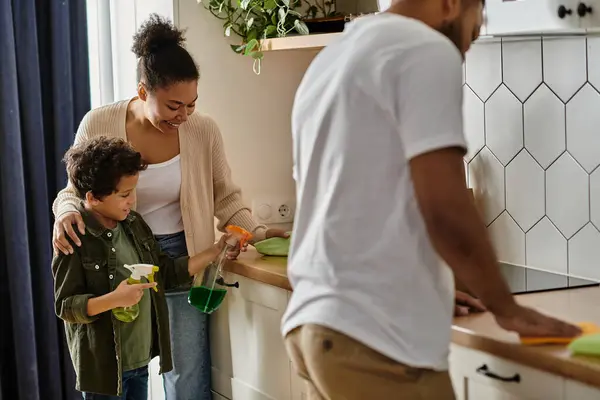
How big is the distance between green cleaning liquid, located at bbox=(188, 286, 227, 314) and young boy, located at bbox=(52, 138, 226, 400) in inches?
6.4

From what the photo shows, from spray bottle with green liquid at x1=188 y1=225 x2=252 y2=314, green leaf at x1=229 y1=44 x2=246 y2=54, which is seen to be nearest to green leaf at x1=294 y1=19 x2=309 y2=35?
green leaf at x1=229 y1=44 x2=246 y2=54

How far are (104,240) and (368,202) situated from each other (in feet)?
3.97

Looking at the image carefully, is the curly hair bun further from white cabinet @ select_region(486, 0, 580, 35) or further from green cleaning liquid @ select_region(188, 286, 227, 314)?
white cabinet @ select_region(486, 0, 580, 35)

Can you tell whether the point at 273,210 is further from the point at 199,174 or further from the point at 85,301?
the point at 85,301

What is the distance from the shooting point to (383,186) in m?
1.38

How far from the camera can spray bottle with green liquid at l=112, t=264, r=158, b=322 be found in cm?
238

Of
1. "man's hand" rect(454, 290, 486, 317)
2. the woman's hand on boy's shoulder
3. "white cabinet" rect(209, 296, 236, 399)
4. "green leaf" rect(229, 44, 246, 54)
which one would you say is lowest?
"white cabinet" rect(209, 296, 236, 399)

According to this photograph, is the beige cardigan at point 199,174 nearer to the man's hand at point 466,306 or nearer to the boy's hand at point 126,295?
the boy's hand at point 126,295

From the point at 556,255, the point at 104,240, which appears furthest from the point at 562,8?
the point at 104,240

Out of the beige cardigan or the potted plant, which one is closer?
the beige cardigan

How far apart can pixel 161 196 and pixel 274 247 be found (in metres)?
0.35

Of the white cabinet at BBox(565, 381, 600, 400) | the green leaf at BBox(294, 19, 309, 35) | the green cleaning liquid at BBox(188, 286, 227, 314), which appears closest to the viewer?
the white cabinet at BBox(565, 381, 600, 400)

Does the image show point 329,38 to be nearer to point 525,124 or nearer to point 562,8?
point 525,124

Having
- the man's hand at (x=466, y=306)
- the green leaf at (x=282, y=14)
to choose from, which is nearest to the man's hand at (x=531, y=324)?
the man's hand at (x=466, y=306)
